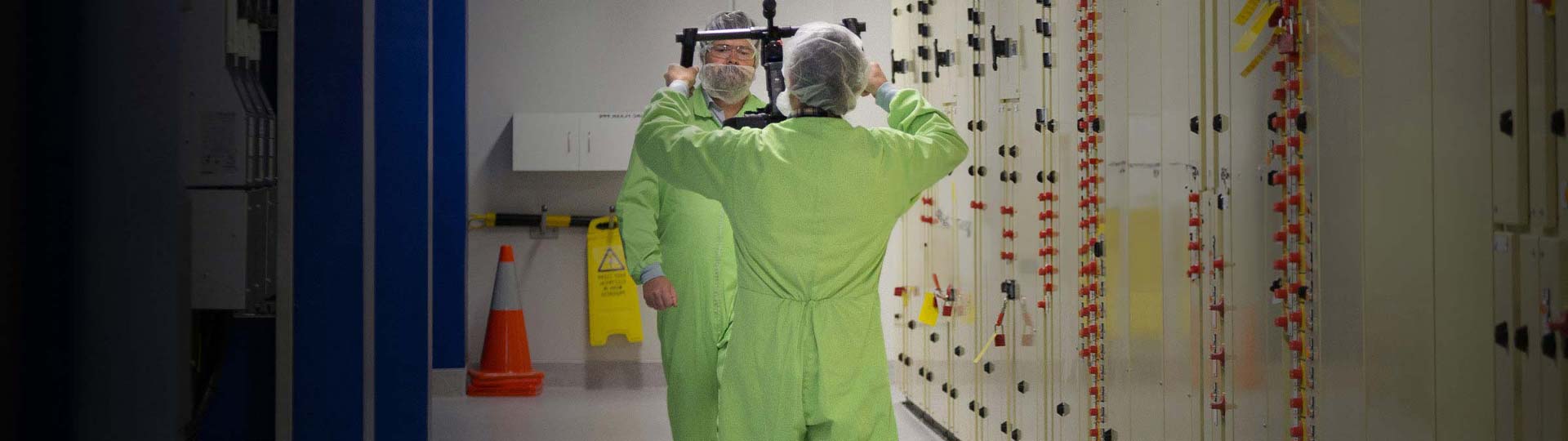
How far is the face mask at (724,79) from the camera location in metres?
3.74

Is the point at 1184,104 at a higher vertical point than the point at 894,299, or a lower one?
higher

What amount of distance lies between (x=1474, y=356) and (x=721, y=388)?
56.2 inches

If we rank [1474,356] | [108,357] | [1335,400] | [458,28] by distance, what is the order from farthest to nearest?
[458,28] < [1335,400] < [1474,356] < [108,357]

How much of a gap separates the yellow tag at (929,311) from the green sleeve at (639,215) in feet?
8.02

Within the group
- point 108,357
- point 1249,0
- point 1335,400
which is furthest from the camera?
point 1249,0

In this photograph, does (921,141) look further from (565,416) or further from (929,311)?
(565,416)

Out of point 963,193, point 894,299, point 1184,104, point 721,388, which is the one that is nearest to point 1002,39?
point 963,193

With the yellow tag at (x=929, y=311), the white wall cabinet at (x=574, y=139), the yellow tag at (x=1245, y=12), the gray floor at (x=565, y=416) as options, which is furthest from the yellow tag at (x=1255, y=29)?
the white wall cabinet at (x=574, y=139)

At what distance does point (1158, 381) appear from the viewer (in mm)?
3588

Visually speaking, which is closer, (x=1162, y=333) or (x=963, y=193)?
(x=1162, y=333)

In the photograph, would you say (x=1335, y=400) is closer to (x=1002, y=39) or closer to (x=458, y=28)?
(x=1002, y=39)

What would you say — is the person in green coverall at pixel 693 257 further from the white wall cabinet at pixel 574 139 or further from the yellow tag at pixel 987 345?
the white wall cabinet at pixel 574 139

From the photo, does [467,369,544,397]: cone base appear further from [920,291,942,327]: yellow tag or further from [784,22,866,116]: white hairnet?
[784,22,866,116]: white hairnet

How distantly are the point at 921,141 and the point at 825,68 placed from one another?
0.86 feet
